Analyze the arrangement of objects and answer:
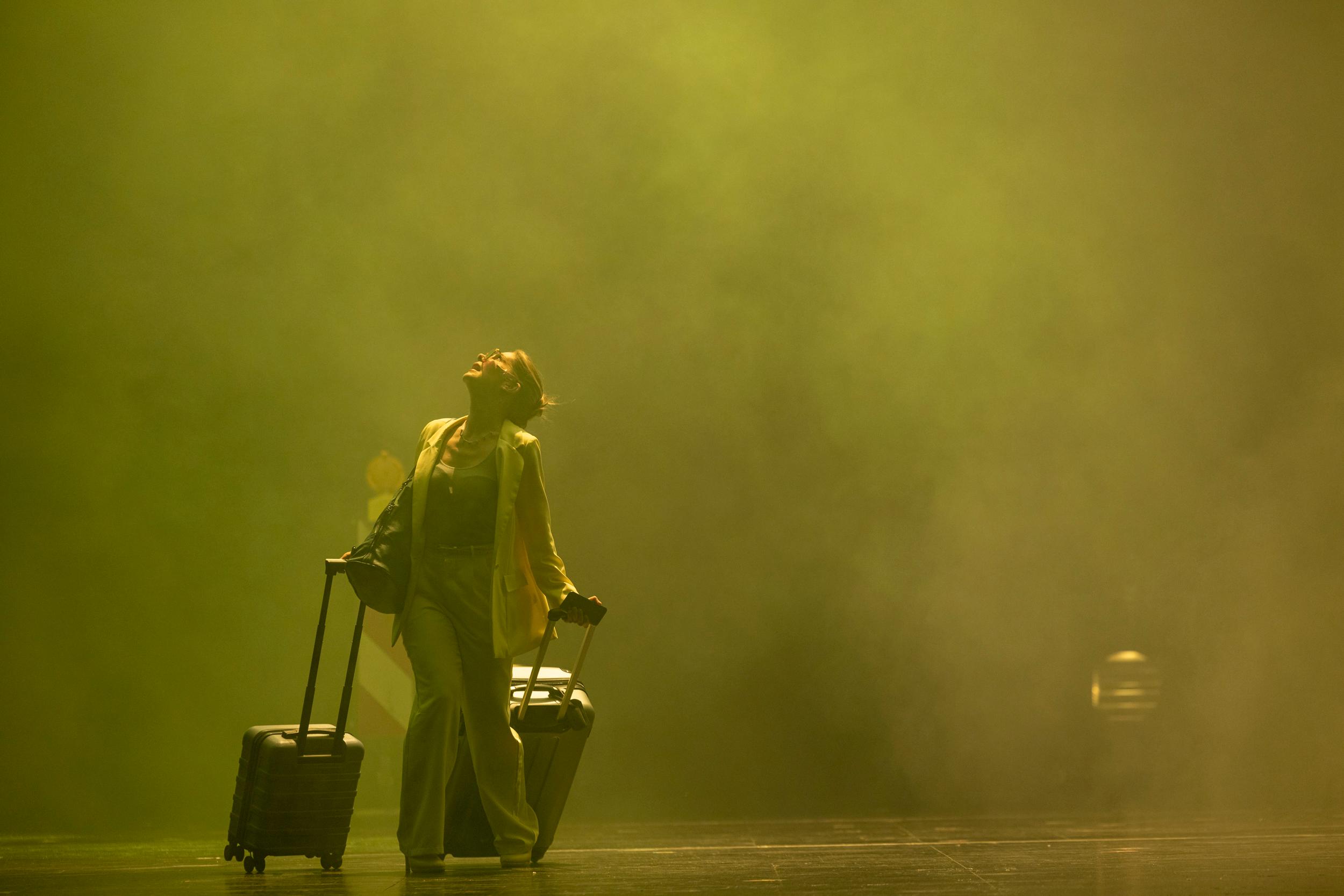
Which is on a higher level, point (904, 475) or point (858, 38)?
point (858, 38)

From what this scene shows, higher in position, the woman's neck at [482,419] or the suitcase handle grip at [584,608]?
the woman's neck at [482,419]

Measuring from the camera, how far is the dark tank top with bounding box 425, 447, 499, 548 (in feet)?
10.9

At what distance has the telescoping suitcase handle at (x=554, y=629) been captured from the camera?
326 cm

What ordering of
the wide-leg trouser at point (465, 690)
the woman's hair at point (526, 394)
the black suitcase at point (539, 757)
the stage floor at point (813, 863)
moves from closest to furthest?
the stage floor at point (813, 863)
the wide-leg trouser at point (465, 690)
the black suitcase at point (539, 757)
the woman's hair at point (526, 394)

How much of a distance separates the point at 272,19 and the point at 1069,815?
4.42 metres

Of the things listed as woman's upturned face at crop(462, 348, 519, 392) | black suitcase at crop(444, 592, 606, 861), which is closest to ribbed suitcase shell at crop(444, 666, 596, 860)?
black suitcase at crop(444, 592, 606, 861)

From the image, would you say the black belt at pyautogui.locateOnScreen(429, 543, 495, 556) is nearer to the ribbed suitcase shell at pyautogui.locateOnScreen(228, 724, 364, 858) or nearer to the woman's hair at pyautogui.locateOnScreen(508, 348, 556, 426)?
the woman's hair at pyautogui.locateOnScreen(508, 348, 556, 426)

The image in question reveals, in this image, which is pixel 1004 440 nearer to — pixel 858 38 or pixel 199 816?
pixel 858 38

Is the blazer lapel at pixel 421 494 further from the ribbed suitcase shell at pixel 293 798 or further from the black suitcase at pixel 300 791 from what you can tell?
the ribbed suitcase shell at pixel 293 798

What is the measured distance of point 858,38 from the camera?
18.4 feet

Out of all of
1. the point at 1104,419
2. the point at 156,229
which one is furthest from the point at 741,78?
the point at 156,229

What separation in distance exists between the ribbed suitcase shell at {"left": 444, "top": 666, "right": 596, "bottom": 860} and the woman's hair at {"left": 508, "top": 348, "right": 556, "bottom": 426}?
0.70 metres

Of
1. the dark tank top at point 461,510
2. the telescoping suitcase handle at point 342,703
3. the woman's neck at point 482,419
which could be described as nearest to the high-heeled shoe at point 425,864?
the telescoping suitcase handle at point 342,703

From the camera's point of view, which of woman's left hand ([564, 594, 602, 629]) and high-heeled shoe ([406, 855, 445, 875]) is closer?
high-heeled shoe ([406, 855, 445, 875])
